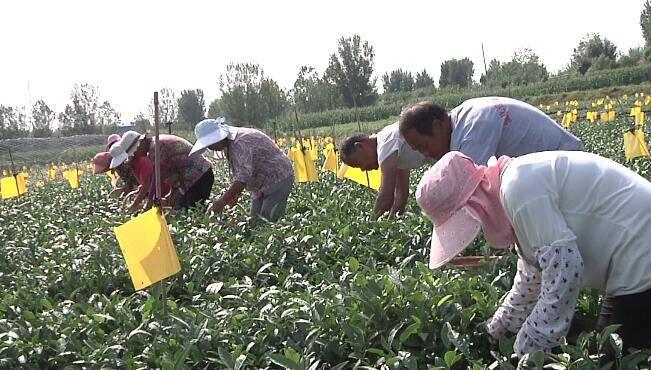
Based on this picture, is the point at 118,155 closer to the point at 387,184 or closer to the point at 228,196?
the point at 228,196

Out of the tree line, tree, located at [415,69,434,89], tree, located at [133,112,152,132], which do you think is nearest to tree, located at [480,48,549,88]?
the tree line

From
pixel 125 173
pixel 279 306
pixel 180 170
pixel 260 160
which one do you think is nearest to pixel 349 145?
pixel 260 160

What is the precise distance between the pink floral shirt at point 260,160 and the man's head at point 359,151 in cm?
119

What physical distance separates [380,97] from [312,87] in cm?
991

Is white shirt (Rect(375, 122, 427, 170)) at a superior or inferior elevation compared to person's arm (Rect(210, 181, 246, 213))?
superior

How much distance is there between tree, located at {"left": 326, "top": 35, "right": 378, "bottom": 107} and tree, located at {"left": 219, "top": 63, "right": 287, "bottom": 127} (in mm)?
6438

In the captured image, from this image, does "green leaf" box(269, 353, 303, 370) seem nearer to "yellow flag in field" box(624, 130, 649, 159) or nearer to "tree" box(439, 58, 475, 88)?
"yellow flag in field" box(624, 130, 649, 159)

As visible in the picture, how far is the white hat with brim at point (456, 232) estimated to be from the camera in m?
2.22

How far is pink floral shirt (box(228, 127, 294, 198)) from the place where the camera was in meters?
6.03

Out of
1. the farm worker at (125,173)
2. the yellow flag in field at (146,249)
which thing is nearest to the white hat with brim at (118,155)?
the farm worker at (125,173)

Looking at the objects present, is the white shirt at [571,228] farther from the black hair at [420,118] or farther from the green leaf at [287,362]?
the black hair at [420,118]

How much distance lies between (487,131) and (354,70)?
49.2 meters

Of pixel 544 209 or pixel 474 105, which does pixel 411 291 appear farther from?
pixel 474 105

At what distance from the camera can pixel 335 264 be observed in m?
4.08
